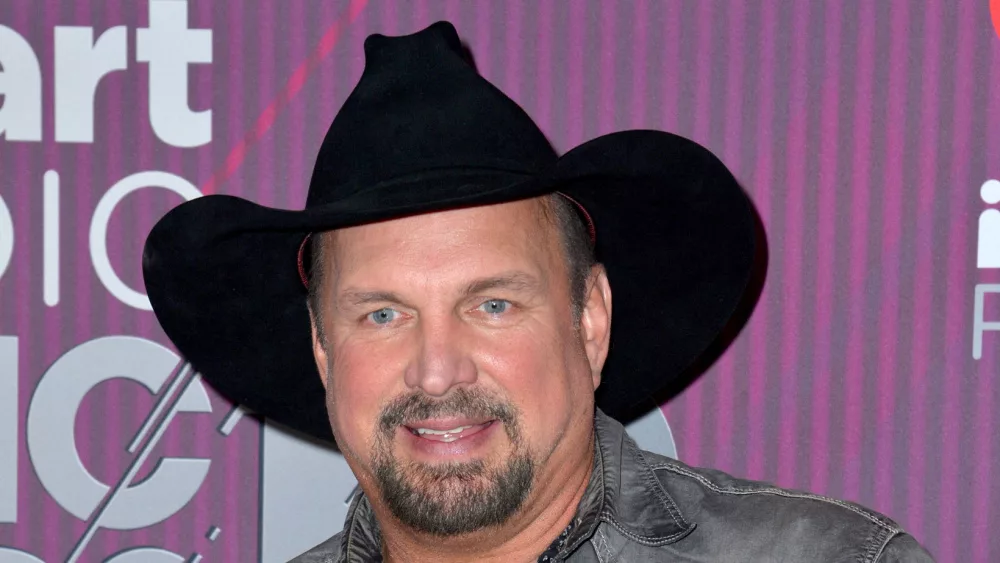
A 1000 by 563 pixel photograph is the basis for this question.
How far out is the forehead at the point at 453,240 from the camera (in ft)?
5.48

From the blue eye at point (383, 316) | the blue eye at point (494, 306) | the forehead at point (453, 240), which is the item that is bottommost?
the blue eye at point (383, 316)

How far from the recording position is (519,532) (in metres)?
1.82

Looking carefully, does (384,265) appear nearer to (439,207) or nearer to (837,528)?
(439,207)

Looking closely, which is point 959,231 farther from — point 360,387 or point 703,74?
point 360,387

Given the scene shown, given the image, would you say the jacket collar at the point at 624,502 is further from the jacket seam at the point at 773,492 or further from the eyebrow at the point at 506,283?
the eyebrow at the point at 506,283

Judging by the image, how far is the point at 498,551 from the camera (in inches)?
72.1

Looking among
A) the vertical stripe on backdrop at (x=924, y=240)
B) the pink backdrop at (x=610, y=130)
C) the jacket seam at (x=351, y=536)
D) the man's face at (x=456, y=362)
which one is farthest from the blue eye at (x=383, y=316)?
the vertical stripe on backdrop at (x=924, y=240)

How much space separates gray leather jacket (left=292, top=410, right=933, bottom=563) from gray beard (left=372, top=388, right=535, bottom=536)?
14 cm

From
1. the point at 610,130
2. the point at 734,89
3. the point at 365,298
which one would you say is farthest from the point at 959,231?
the point at 365,298

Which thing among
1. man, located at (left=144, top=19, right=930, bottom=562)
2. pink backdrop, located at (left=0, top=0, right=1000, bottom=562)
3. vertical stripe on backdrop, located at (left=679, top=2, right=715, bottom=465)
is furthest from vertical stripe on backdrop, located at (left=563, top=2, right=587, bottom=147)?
man, located at (left=144, top=19, right=930, bottom=562)

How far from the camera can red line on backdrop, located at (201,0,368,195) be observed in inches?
90.6

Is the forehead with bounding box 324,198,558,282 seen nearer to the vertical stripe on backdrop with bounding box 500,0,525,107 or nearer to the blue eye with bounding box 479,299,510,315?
the blue eye with bounding box 479,299,510,315

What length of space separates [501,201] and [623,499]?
56cm

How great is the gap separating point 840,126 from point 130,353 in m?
1.59
